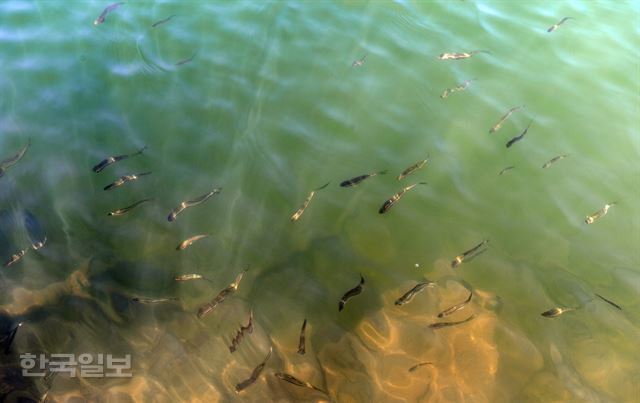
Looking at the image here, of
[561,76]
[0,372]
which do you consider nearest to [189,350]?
[0,372]

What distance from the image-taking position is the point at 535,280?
4.36 m

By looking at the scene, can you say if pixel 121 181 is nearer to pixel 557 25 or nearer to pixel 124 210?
pixel 124 210

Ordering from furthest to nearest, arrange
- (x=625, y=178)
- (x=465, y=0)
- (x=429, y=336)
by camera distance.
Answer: (x=465, y=0) → (x=625, y=178) → (x=429, y=336)

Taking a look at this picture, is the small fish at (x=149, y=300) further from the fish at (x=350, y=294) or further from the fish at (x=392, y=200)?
the fish at (x=392, y=200)

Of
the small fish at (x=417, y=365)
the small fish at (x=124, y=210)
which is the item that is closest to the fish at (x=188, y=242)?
the small fish at (x=124, y=210)

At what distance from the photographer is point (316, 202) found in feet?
15.7

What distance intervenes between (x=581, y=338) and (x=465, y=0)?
6379 mm

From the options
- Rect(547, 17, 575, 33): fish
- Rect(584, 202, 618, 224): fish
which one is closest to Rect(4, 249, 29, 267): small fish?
Rect(584, 202, 618, 224): fish

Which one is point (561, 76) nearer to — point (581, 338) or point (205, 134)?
point (581, 338)

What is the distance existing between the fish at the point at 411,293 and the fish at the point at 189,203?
2.32m

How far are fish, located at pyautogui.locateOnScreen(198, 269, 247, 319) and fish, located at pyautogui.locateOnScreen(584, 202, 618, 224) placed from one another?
3894mm

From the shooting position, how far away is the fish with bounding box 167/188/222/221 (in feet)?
14.9

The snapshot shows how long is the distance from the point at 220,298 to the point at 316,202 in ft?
4.86

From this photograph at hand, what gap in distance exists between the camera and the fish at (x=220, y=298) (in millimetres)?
3984
